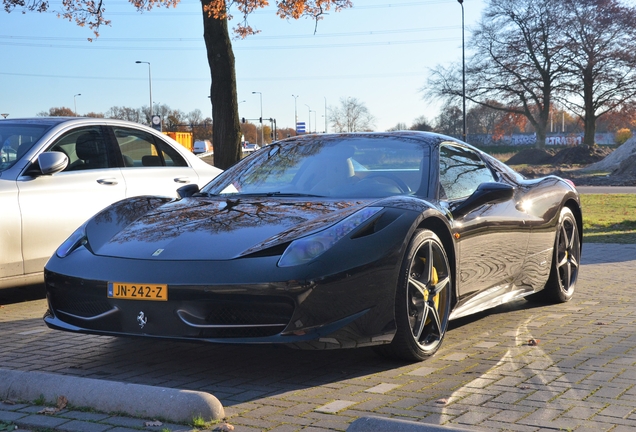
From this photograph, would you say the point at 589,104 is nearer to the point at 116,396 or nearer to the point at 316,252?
the point at 316,252

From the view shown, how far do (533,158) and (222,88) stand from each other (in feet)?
138

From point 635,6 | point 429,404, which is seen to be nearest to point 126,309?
point 429,404

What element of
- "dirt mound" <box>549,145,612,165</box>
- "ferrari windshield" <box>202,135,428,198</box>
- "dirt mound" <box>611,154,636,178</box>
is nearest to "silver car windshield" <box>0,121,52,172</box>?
"ferrari windshield" <box>202,135,428,198</box>

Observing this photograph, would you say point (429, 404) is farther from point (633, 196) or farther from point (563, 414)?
point (633, 196)

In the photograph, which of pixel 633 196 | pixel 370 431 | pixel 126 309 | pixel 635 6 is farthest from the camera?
pixel 635 6

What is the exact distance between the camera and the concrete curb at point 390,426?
2.99 m

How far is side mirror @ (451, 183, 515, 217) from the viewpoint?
17.4ft

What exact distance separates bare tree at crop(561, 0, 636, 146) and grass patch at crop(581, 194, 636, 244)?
99.3 ft

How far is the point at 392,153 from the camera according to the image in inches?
218

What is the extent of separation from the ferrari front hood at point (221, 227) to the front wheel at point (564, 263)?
8.13 ft

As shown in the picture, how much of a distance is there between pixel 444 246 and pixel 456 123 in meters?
63.2

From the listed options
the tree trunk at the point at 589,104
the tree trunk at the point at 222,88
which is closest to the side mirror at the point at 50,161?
the tree trunk at the point at 222,88

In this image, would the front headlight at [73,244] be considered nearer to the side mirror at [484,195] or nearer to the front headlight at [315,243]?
the front headlight at [315,243]

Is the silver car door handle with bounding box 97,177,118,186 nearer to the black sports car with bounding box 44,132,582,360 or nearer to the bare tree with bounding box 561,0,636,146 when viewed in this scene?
the black sports car with bounding box 44,132,582,360
